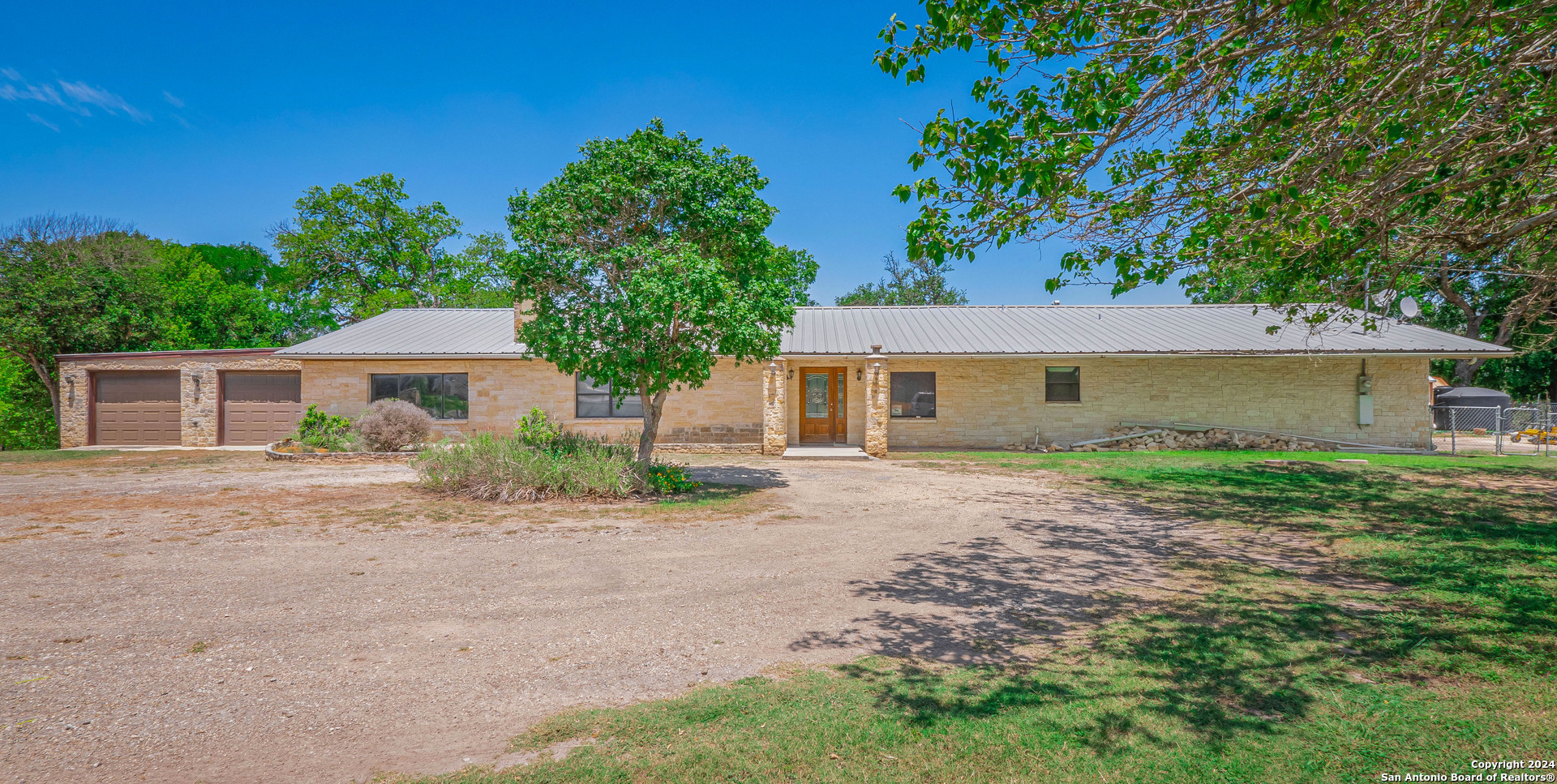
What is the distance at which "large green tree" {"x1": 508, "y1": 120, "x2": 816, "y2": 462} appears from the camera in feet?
32.2

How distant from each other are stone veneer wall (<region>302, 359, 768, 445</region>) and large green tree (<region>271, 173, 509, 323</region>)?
1554 cm

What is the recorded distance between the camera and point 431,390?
17750 millimetres

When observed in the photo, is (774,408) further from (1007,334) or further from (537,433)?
(1007,334)

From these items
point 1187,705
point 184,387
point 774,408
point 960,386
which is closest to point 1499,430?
point 960,386

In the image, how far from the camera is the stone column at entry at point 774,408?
52.0 ft

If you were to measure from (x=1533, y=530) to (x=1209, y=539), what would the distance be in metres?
3.38

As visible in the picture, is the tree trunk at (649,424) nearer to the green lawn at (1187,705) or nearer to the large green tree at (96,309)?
the green lawn at (1187,705)

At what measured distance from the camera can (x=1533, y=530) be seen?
7.11 metres

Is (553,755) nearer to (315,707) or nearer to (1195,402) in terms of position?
(315,707)

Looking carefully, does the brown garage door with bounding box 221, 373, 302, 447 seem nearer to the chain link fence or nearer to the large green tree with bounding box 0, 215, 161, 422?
the large green tree with bounding box 0, 215, 161, 422

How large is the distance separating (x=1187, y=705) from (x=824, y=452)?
42.0ft

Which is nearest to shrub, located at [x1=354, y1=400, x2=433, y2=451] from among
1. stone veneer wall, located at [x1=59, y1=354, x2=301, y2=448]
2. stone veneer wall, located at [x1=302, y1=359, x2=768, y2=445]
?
stone veneer wall, located at [x1=302, y1=359, x2=768, y2=445]

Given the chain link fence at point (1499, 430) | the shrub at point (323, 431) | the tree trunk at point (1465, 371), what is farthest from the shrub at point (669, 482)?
the tree trunk at point (1465, 371)

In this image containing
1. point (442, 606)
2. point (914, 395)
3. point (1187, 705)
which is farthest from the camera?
point (914, 395)
